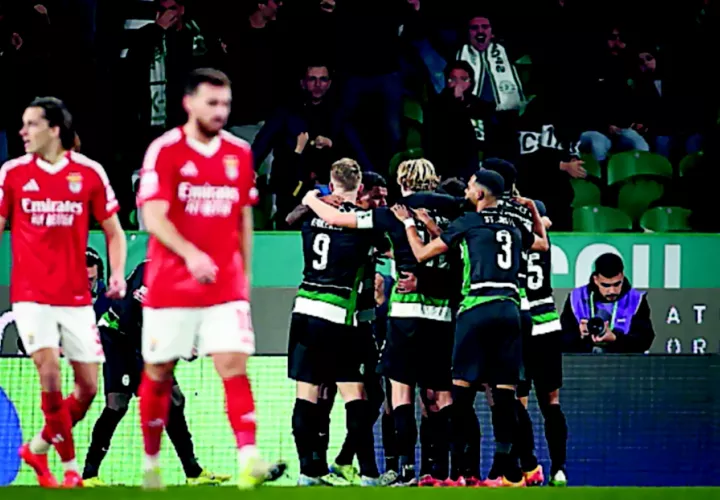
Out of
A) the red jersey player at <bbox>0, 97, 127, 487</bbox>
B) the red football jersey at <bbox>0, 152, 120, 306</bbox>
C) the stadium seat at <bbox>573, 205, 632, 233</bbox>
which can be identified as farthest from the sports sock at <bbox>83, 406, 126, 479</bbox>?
the stadium seat at <bbox>573, 205, 632, 233</bbox>

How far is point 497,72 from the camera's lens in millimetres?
17219

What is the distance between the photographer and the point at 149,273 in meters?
8.25

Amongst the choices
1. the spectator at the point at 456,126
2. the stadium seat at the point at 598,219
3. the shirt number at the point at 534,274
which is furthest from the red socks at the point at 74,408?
the stadium seat at the point at 598,219

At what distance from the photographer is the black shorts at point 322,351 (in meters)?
11.6

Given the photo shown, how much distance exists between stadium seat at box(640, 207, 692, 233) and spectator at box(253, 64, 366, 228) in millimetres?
2942

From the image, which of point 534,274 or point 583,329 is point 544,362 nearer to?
point 534,274

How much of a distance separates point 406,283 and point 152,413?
3619mm

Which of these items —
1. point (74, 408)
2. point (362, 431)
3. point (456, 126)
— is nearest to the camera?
point (74, 408)

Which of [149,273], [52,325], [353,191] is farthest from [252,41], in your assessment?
[149,273]

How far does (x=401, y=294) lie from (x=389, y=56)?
5486 mm

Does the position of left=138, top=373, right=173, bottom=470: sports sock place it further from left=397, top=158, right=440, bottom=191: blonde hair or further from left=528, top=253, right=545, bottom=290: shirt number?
left=528, top=253, right=545, bottom=290: shirt number

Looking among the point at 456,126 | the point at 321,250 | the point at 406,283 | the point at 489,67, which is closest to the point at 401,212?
the point at 406,283

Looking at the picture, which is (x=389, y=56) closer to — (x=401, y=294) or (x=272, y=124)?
(x=272, y=124)

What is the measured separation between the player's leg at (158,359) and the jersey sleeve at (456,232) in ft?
10.4
